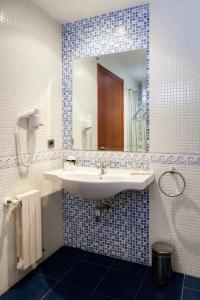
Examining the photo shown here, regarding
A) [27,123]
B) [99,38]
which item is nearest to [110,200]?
[27,123]

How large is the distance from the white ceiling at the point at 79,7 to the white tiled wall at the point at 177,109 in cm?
28

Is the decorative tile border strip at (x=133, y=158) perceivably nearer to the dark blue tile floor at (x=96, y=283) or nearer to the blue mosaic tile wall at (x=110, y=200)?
the blue mosaic tile wall at (x=110, y=200)

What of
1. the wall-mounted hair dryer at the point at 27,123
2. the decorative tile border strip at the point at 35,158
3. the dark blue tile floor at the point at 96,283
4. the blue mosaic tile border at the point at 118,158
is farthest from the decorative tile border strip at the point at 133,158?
the dark blue tile floor at the point at 96,283

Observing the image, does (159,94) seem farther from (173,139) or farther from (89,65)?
(89,65)

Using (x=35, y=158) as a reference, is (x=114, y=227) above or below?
below

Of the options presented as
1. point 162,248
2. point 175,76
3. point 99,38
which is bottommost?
point 162,248

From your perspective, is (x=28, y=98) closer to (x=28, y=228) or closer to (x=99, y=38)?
(x=99, y=38)

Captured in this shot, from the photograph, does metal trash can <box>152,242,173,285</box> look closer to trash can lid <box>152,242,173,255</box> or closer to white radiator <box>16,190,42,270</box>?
trash can lid <box>152,242,173,255</box>

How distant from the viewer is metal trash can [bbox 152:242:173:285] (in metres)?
1.93

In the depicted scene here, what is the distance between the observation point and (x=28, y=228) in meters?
1.94

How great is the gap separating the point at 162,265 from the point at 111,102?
1.42m

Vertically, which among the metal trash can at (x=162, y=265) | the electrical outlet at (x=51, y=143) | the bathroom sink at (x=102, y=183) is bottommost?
the metal trash can at (x=162, y=265)

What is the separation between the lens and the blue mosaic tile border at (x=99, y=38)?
2109 millimetres

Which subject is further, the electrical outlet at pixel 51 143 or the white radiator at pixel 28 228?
the electrical outlet at pixel 51 143
